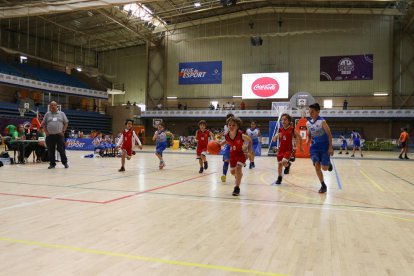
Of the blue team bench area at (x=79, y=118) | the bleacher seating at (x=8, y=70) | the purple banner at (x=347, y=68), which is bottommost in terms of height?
the blue team bench area at (x=79, y=118)

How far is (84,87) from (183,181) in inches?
1395

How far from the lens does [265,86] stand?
3653cm

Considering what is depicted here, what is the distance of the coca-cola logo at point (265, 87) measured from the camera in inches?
1423

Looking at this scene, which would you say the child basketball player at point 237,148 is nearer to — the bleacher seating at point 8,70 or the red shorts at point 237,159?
the red shorts at point 237,159

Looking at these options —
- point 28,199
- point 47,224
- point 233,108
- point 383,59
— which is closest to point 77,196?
point 28,199

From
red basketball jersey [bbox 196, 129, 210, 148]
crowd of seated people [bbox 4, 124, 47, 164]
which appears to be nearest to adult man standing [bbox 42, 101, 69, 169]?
crowd of seated people [bbox 4, 124, 47, 164]

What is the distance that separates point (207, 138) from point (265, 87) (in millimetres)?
26745

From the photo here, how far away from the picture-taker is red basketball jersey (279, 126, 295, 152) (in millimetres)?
8690

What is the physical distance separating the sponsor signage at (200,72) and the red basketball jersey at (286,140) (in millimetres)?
31120

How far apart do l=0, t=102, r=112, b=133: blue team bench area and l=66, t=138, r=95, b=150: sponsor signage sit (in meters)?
7.80

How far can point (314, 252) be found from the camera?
3385mm

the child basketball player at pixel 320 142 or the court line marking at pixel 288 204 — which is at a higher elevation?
the child basketball player at pixel 320 142

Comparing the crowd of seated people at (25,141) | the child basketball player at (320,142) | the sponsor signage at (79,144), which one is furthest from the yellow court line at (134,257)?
the sponsor signage at (79,144)

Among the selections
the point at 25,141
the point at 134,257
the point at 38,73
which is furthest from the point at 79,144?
the point at 134,257
